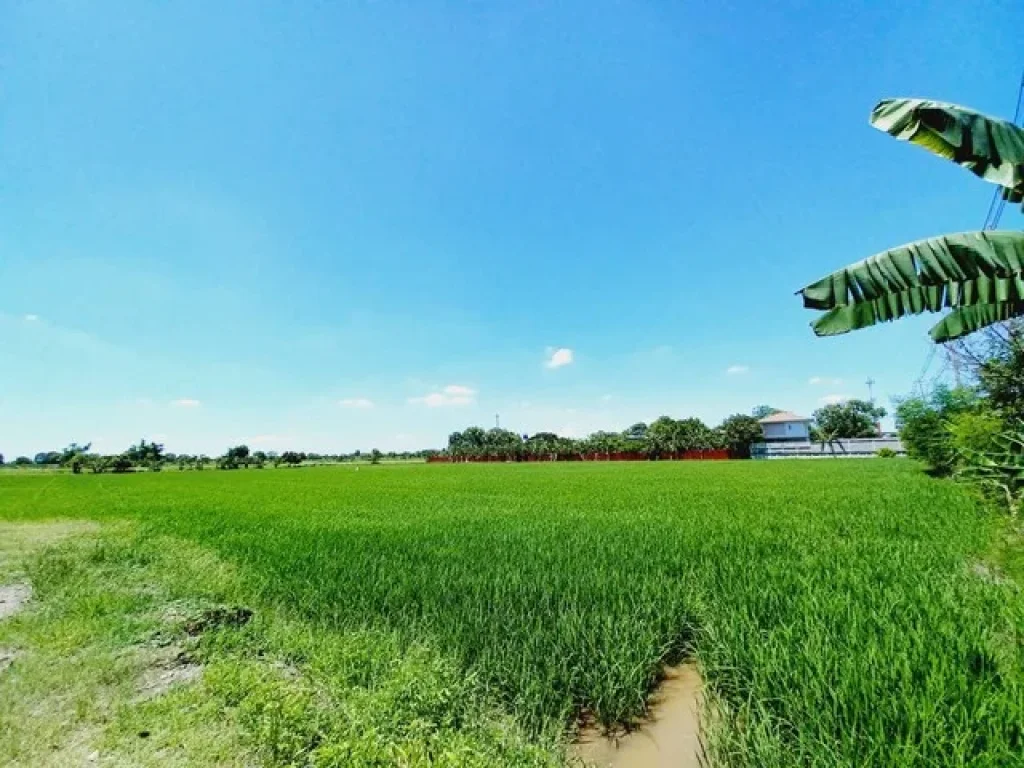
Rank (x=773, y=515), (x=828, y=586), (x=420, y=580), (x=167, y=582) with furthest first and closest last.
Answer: (x=773, y=515) < (x=167, y=582) < (x=420, y=580) < (x=828, y=586)

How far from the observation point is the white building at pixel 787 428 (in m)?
75.9

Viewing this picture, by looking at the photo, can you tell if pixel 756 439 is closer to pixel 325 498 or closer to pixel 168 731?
pixel 325 498

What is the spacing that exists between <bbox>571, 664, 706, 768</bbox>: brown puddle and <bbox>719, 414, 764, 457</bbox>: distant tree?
6184cm

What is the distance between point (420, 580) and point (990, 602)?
464cm

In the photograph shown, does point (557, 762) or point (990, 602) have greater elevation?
point (990, 602)

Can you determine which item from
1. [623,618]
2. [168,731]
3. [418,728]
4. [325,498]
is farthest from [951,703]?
[325,498]

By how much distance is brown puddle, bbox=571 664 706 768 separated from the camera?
268 centimetres

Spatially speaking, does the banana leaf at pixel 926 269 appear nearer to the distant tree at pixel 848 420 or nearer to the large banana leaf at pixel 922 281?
the large banana leaf at pixel 922 281

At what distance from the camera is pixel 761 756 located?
2236 mm

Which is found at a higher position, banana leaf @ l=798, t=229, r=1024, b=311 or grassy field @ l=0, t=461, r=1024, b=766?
banana leaf @ l=798, t=229, r=1024, b=311

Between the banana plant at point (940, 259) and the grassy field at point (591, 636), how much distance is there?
8.30 ft

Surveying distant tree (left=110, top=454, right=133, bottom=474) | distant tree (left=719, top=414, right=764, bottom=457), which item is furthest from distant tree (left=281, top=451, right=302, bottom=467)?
distant tree (left=719, top=414, right=764, bottom=457)

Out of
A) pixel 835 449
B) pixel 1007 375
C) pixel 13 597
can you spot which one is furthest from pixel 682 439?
pixel 13 597

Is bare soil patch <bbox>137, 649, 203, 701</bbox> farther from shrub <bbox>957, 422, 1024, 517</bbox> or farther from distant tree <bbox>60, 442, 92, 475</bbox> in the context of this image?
distant tree <bbox>60, 442, 92, 475</bbox>
